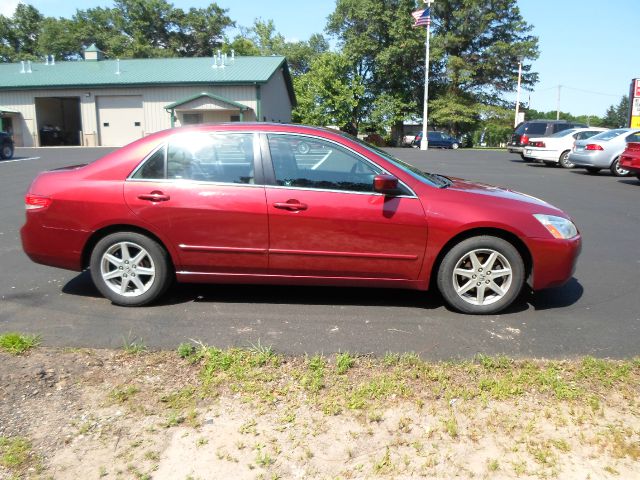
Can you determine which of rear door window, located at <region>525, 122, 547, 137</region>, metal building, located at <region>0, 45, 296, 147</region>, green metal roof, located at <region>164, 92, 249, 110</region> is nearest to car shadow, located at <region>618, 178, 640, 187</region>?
rear door window, located at <region>525, 122, 547, 137</region>

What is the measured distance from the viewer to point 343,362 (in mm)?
3799

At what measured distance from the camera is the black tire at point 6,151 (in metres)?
22.8

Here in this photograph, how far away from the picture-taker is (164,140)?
4.95m

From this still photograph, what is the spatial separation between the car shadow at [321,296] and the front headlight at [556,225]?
733 mm

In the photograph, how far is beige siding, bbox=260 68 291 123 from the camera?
3800 centimetres

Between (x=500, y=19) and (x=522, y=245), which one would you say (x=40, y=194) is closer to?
(x=522, y=245)

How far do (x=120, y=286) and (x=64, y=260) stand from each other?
561 mm

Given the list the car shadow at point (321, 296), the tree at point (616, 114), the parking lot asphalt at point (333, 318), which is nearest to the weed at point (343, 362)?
the parking lot asphalt at point (333, 318)

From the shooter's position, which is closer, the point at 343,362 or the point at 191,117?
the point at 343,362

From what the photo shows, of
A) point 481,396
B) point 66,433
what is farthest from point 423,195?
point 66,433

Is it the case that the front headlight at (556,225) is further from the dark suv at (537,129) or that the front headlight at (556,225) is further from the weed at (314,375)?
the dark suv at (537,129)

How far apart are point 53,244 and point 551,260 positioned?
4360 millimetres

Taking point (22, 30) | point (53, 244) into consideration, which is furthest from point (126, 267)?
point (22, 30)

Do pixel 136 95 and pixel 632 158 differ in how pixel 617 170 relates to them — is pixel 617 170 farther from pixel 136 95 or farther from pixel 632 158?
pixel 136 95
